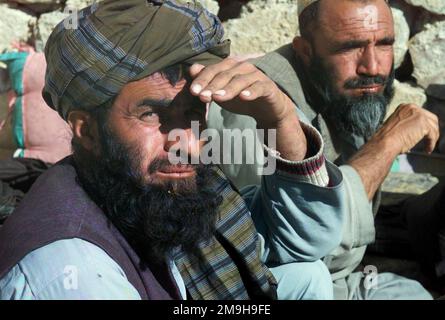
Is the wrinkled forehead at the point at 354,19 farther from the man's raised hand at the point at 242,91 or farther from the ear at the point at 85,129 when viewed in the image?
the ear at the point at 85,129

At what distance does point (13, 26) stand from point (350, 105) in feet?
6.89

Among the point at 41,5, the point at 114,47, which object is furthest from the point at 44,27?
the point at 114,47

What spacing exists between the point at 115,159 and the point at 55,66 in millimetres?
321

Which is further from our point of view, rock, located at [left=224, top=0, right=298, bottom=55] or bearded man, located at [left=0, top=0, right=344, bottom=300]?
rock, located at [left=224, top=0, right=298, bottom=55]

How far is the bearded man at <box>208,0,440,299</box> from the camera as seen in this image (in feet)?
10.3

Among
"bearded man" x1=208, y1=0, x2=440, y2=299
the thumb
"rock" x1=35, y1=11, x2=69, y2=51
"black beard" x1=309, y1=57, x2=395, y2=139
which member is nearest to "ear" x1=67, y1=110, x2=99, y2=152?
the thumb

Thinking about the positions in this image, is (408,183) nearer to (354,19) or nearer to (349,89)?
(349,89)

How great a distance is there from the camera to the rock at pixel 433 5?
4.64 meters

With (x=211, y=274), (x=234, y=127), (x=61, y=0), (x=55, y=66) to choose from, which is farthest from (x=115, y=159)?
(x=61, y=0)

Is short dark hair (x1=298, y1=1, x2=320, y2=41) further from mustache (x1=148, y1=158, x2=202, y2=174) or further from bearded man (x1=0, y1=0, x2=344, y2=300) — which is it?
mustache (x1=148, y1=158, x2=202, y2=174)

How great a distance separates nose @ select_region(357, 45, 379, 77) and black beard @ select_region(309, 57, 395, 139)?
0.03m

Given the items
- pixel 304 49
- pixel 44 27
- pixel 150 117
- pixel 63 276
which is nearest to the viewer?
pixel 63 276

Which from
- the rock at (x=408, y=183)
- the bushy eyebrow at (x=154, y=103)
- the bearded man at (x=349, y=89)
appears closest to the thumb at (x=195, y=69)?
the bushy eyebrow at (x=154, y=103)

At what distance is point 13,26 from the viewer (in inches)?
170
